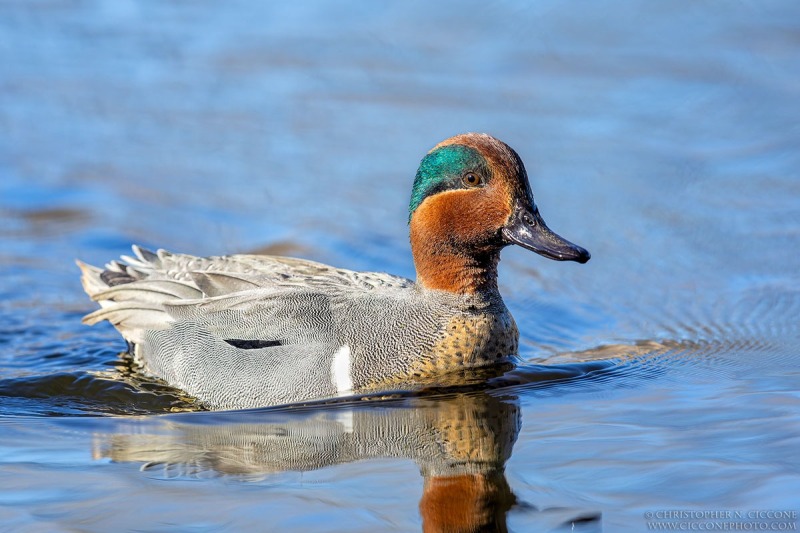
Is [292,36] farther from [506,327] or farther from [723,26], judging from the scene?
[506,327]

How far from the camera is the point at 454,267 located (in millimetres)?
7664

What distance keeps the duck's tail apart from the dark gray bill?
2201 millimetres

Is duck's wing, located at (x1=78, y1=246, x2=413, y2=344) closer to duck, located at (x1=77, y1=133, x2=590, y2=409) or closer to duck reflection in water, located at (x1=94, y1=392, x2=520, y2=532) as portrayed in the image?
duck, located at (x1=77, y1=133, x2=590, y2=409)

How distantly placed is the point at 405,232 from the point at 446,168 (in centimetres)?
340

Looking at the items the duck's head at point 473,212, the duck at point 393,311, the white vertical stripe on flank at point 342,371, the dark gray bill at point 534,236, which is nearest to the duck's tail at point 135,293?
the duck at point 393,311

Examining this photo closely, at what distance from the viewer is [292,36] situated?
47.6ft

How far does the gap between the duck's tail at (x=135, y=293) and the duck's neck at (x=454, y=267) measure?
1.57 metres

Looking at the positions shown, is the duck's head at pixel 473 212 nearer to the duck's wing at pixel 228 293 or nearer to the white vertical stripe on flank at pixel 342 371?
the duck's wing at pixel 228 293

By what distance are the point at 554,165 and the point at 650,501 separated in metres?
6.08

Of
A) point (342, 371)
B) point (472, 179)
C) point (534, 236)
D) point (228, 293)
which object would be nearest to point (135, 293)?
point (228, 293)

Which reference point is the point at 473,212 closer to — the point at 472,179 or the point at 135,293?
the point at 472,179

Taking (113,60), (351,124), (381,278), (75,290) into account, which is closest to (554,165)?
(351,124)

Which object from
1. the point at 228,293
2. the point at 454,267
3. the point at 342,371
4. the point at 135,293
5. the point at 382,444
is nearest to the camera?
the point at 382,444

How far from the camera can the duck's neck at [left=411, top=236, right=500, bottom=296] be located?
7633 mm
